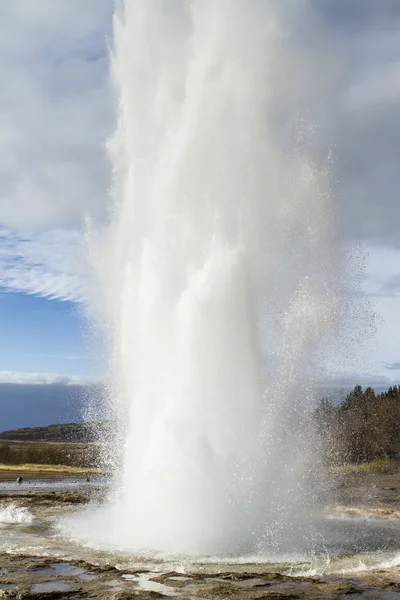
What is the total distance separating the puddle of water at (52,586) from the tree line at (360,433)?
47492 mm

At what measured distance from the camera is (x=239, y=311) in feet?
62.1

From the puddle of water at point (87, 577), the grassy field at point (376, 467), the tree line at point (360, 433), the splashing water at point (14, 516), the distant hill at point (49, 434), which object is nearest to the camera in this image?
the puddle of water at point (87, 577)

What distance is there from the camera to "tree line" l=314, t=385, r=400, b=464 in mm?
62469

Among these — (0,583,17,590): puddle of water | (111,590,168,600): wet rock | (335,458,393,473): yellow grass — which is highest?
(335,458,393,473): yellow grass

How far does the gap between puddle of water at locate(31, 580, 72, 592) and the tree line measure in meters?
47.5

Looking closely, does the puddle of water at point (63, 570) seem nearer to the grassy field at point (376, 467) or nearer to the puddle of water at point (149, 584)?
the puddle of water at point (149, 584)

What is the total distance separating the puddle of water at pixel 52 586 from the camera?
11.3 meters

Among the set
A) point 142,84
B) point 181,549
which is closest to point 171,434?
point 181,549

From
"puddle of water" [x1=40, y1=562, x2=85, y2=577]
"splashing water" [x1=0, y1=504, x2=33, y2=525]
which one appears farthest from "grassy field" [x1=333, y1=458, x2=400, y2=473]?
"puddle of water" [x1=40, y1=562, x2=85, y2=577]

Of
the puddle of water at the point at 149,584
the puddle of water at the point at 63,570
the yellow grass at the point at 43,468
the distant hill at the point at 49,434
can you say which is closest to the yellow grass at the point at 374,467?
the yellow grass at the point at 43,468

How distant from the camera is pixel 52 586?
1162 centimetres

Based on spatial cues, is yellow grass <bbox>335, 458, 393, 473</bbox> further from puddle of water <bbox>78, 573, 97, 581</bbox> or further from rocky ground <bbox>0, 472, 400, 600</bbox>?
puddle of water <bbox>78, 573, 97, 581</bbox>

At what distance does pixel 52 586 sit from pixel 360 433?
58801 millimetres

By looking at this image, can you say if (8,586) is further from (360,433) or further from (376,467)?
(360,433)
